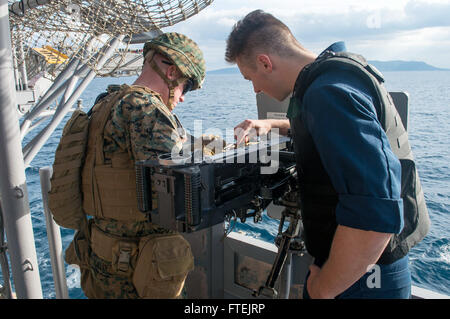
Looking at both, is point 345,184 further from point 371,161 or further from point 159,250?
point 159,250

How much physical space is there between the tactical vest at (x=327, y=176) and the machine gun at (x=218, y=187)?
30 cm

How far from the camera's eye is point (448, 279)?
757 centimetres

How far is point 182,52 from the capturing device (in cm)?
225

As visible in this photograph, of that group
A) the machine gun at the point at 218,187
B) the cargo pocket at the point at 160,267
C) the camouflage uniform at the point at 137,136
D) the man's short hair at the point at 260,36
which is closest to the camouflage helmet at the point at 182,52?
the camouflage uniform at the point at 137,136

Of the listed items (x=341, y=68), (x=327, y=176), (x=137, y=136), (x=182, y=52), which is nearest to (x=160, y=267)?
(x=137, y=136)

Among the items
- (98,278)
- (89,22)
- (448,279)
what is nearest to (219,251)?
(98,278)

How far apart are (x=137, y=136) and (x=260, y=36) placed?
84cm

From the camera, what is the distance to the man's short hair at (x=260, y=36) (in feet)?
4.96

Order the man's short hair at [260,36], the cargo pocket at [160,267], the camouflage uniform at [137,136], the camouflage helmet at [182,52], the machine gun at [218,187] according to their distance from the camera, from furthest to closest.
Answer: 1. the camouflage helmet at [182,52]
2. the cargo pocket at [160,267]
3. the camouflage uniform at [137,136]
4. the man's short hair at [260,36]
5. the machine gun at [218,187]

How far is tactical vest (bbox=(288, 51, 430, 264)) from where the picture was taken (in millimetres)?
1188

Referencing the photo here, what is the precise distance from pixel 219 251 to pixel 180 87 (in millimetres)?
1618

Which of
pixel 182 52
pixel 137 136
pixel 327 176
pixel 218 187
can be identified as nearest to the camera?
pixel 327 176

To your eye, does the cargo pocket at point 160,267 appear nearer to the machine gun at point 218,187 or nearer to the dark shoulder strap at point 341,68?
the machine gun at point 218,187

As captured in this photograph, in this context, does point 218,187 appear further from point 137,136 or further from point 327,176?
point 137,136
